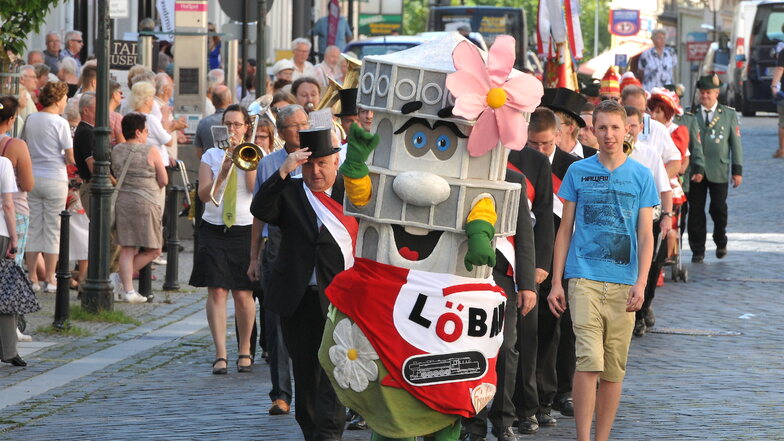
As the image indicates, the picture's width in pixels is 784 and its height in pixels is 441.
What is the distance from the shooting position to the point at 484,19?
4406 cm

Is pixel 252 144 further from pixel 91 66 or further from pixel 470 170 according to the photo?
pixel 91 66

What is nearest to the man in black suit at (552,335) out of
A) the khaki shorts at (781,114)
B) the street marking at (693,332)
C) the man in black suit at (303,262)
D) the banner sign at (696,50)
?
the man in black suit at (303,262)

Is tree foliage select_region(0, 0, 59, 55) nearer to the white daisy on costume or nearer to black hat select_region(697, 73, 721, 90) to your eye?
the white daisy on costume

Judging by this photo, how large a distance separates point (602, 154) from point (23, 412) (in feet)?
12.1

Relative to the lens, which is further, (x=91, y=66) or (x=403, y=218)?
(x=91, y=66)

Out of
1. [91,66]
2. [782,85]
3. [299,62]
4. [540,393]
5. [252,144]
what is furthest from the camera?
[782,85]

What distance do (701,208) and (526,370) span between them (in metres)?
10.2

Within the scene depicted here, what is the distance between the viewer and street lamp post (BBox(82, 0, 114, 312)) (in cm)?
1375

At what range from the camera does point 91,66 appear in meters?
16.7

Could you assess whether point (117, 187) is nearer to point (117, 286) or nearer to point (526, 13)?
point (117, 286)

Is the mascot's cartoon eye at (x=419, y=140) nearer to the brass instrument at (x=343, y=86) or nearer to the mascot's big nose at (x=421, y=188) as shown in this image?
the mascot's big nose at (x=421, y=188)

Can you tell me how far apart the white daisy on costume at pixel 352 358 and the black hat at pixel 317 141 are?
5.25 feet

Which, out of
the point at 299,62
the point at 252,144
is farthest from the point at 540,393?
the point at 299,62

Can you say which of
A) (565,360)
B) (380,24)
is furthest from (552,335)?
(380,24)
